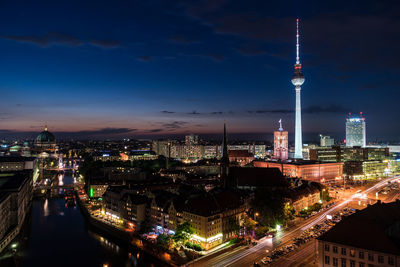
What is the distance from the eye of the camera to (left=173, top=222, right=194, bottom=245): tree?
1099 inches

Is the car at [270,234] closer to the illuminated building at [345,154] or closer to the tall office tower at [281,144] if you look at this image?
the illuminated building at [345,154]

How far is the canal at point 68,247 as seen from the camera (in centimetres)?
2862

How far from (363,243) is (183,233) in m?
15.5

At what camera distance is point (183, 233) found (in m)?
28.3

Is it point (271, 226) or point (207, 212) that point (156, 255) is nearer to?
point (207, 212)

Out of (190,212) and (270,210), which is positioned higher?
(190,212)

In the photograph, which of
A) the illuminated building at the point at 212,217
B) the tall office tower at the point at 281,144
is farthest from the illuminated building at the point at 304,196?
the tall office tower at the point at 281,144

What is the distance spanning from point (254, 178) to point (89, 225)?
87.5ft

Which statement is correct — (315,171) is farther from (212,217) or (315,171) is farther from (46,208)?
(46,208)

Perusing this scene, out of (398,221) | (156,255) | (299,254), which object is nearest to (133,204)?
(156,255)

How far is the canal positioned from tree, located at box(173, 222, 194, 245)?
2815 millimetres

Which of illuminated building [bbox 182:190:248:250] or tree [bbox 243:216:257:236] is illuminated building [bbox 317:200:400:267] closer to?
illuminated building [bbox 182:190:248:250]

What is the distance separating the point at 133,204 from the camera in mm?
35219

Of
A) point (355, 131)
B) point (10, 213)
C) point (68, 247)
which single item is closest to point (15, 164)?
point (10, 213)
